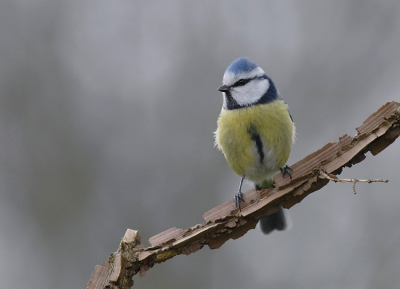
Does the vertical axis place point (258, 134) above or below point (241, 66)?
below

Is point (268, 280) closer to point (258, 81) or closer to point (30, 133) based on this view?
point (258, 81)

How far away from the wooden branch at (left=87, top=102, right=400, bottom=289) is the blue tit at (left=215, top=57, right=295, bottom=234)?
0.74m

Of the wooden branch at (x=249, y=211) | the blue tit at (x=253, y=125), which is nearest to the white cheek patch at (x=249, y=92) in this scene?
the blue tit at (x=253, y=125)

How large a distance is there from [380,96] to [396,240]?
1292mm

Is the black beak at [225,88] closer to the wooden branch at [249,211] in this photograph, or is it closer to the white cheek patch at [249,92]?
the white cheek patch at [249,92]

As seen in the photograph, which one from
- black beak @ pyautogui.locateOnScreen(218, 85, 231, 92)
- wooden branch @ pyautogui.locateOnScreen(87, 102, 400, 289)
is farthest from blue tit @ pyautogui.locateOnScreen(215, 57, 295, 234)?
wooden branch @ pyautogui.locateOnScreen(87, 102, 400, 289)

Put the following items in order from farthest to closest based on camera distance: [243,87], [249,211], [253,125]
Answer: [243,87] → [253,125] → [249,211]

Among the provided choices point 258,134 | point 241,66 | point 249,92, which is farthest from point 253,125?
point 241,66

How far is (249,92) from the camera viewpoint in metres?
3.13

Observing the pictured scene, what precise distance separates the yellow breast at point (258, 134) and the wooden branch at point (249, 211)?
73 centimetres

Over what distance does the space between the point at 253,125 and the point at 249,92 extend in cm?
25

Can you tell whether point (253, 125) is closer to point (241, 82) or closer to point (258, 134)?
point (258, 134)

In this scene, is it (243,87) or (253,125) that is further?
(243,87)

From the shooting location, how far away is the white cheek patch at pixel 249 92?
3.10 metres
